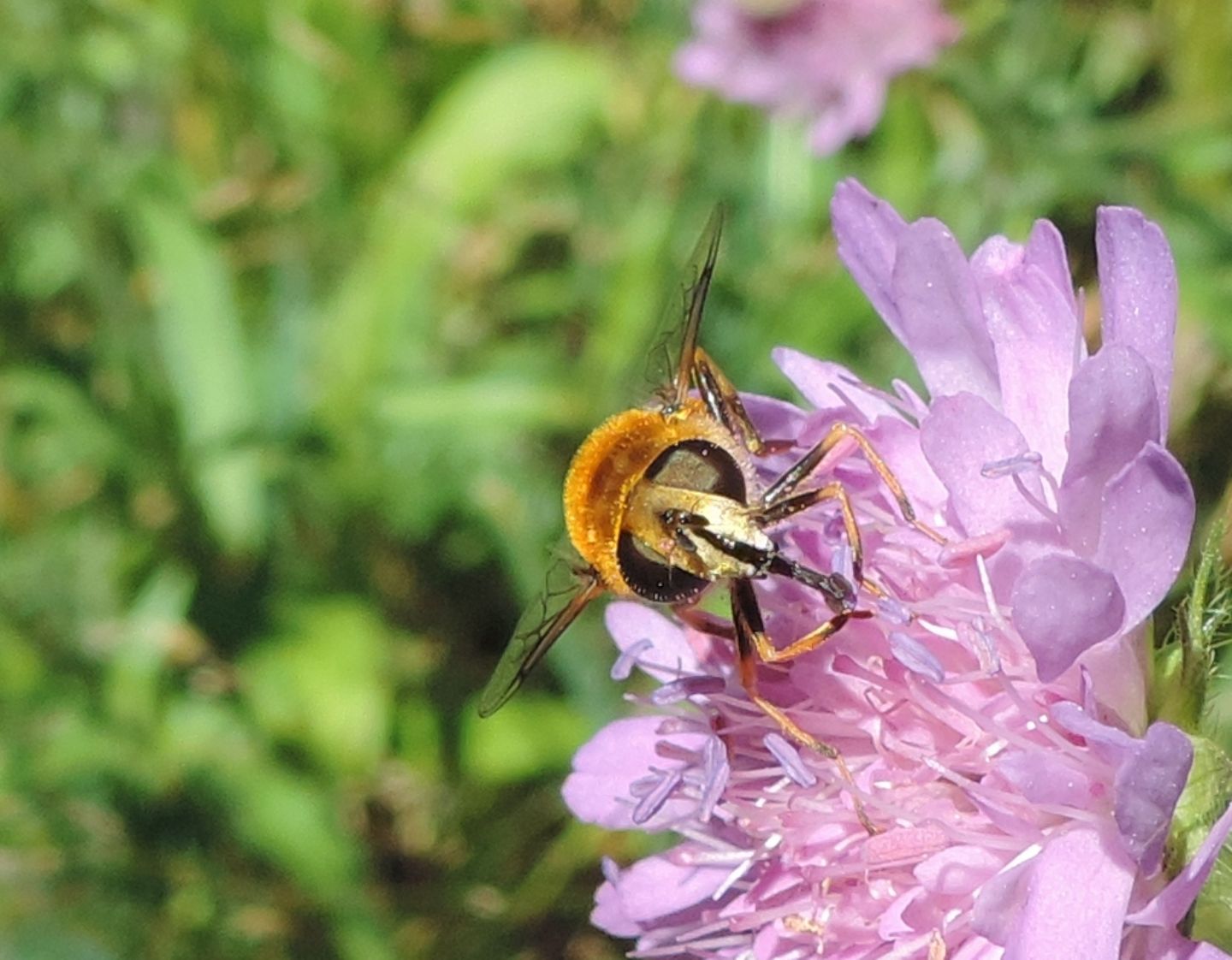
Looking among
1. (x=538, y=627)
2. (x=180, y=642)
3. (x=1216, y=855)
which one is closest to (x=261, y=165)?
(x=180, y=642)

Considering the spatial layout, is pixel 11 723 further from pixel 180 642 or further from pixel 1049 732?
pixel 1049 732

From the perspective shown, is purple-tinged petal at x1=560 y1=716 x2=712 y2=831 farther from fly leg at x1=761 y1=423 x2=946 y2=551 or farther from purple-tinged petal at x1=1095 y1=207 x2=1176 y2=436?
purple-tinged petal at x1=1095 y1=207 x2=1176 y2=436

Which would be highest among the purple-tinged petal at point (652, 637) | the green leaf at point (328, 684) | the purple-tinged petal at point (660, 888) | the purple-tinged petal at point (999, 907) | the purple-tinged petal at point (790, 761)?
the purple-tinged petal at point (790, 761)

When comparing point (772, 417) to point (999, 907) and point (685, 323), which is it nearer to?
point (685, 323)

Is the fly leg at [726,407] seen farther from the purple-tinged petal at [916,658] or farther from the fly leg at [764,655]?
the purple-tinged petal at [916,658]

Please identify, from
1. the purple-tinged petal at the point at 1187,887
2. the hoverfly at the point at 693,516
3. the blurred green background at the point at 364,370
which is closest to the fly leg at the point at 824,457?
the hoverfly at the point at 693,516

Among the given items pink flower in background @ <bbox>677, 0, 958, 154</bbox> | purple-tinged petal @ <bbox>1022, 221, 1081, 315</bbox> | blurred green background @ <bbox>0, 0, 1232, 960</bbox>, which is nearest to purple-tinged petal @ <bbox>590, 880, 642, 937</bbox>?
purple-tinged petal @ <bbox>1022, 221, 1081, 315</bbox>

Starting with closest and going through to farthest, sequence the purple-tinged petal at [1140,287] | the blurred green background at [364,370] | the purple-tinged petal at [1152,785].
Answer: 1. the purple-tinged petal at [1152,785]
2. the purple-tinged petal at [1140,287]
3. the blurred green background at [364,370]
